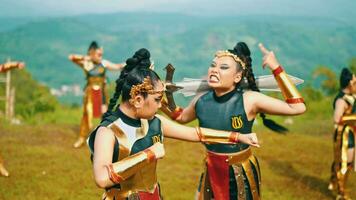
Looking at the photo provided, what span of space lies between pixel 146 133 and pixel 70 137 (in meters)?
8.62

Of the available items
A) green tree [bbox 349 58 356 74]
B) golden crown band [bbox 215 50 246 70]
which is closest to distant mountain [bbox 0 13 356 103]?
green tree [bbox 349 58 356 74]

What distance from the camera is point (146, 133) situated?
11.4 feet

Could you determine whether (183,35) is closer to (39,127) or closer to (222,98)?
(39,127)

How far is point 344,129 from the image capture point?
6891 mm

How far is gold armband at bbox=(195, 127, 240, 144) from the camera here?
376cm

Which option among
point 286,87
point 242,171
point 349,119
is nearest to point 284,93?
point 286,87

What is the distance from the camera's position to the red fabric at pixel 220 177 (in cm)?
448

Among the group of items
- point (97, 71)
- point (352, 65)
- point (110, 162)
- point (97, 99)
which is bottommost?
point (352, 65)

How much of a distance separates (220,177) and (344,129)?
3.05 meters

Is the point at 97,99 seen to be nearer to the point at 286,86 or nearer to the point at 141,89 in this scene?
the point at 286,86

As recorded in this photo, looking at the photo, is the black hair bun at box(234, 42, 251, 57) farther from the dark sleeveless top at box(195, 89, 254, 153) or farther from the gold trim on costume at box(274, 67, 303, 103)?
the gold trim on costume at box(274, 67, 303, 103)

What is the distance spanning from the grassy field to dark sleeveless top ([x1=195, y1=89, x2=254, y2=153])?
305 centimetres

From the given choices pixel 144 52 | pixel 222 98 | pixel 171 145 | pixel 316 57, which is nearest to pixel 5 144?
pixel 171 145

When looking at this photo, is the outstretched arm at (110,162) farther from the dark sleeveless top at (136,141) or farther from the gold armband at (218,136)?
the gold armband at (218,136)
